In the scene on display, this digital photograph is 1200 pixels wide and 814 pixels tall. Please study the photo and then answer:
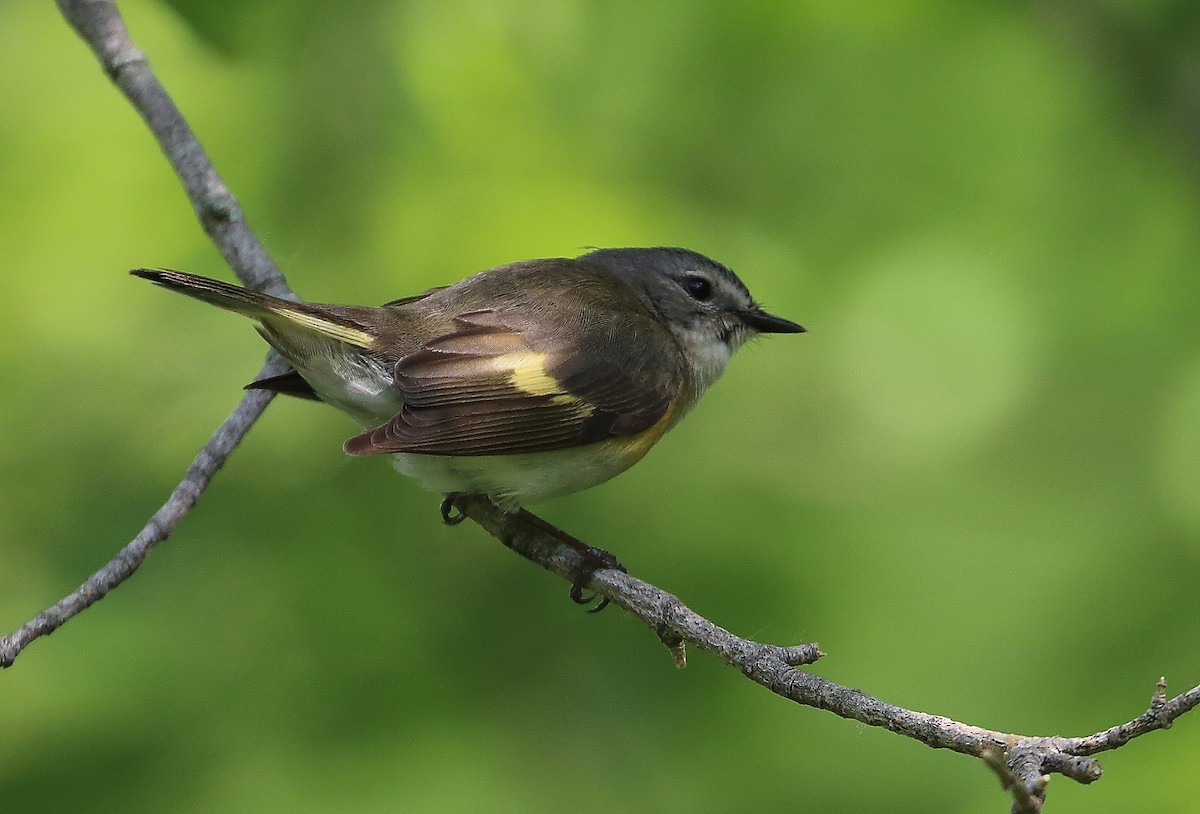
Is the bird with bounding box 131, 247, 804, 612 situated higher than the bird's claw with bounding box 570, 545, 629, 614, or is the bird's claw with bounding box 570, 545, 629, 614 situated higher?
the bird with bounding box 131, 247, 804, 612

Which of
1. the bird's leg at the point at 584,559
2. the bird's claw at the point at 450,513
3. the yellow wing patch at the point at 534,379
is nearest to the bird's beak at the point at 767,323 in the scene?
the yellow wing patch at the point at 534,379

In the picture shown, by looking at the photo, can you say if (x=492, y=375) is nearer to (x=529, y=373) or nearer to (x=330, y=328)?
(x=529, y=373)

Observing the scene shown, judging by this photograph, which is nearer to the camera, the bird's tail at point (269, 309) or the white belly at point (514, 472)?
the bird's tail at point (269, 309)

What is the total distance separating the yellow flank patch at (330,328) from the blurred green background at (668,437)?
511 mm

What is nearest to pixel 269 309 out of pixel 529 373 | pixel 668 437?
pixel 529 373

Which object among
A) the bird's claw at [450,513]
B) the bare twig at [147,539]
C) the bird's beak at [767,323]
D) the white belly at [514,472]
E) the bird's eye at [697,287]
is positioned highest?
the bird's eye at [697,287]

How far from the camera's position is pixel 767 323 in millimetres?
4547

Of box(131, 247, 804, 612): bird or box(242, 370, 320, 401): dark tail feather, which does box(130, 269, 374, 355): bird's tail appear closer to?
box(131, 247, 804, 612): bird

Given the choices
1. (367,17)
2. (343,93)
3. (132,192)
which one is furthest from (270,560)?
(367,17)

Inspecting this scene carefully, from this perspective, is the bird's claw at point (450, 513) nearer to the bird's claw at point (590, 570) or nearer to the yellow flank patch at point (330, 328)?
the bird's claw at point (590, 570)

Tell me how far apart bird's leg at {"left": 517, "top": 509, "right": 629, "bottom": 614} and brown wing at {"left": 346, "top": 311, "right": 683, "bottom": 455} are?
0.28 metres

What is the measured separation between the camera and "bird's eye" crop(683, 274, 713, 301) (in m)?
4.67

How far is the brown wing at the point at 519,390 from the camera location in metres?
3.50

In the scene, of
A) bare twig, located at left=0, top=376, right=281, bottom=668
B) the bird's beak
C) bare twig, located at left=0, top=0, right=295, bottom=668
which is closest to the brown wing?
bare twig, located at left=0, top=376, right=281, bottom=668
